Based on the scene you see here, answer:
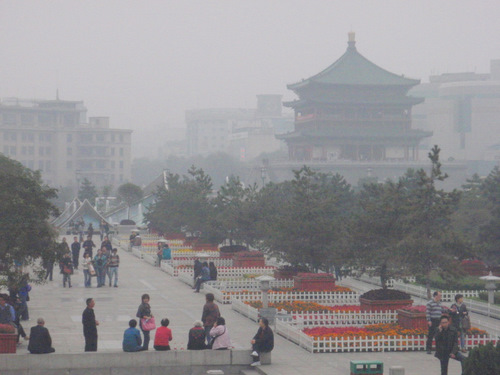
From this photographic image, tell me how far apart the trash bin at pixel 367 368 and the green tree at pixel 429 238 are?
Answer: 8.66m

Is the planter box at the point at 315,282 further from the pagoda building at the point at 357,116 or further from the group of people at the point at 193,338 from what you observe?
the pagoda building at the point at 357,116

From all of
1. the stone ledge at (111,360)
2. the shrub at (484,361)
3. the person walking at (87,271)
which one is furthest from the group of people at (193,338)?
the person walking at (87,271)

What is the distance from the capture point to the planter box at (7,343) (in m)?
Answer: 20.3

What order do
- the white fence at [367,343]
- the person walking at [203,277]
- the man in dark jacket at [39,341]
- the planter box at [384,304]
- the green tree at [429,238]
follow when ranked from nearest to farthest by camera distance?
1. the man in dark jacket at [39,341]
2. the white fence at [367,343]
3. the planter box at [384,304]
4. the green tree at [429,238]
5. the person walking at [203,277]

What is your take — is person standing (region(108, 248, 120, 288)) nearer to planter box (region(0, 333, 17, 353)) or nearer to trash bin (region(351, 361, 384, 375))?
planter box (region(0, 333, 17, 353))

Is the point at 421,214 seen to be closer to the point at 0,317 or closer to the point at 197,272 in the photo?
the point at 197,272

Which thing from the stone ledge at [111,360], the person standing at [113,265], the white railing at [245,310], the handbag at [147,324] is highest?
the person standing at [113,265]

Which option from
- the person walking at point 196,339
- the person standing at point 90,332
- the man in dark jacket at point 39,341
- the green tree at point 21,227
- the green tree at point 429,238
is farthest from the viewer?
the green tree at point 429,238

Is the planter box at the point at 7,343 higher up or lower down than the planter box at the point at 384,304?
lower down

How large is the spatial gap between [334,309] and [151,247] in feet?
87.7

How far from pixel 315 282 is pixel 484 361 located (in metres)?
18.0

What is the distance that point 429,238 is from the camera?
1094 inches

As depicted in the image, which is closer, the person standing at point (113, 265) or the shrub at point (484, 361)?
the shrub at point (484, 361)


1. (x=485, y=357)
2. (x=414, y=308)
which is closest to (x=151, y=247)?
(x=414, y=308)
